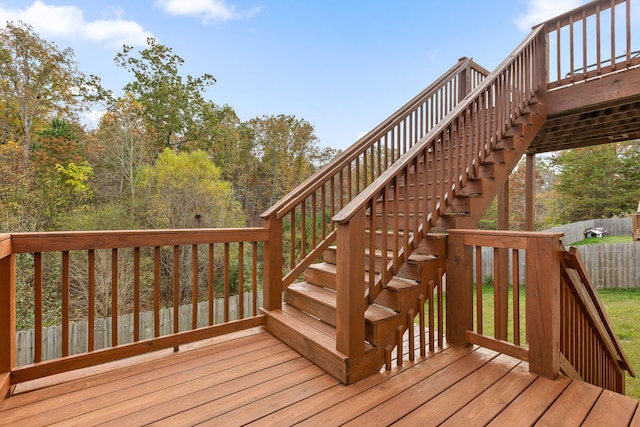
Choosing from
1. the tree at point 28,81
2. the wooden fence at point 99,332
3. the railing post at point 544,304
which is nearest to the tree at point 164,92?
the tree at point 28,81

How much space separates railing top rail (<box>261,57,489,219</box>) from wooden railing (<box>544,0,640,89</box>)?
1077 millimetres

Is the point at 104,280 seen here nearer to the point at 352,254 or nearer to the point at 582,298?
the point at 352,254

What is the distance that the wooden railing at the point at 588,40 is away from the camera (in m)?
3.26

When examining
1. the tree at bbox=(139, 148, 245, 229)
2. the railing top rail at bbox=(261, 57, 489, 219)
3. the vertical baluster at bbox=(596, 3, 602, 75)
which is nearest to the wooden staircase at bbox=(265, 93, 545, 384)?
the railing top rail at bbox=(261, 57, 489, 219)

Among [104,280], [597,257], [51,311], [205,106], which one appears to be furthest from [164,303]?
[597,257]

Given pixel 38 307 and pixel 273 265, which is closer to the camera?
pixel 38 307

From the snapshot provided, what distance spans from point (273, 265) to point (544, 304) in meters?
2.02

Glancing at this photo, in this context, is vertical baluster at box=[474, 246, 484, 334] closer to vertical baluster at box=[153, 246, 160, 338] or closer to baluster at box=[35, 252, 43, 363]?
vertical baluster at box=[153, 246, 160, 338]

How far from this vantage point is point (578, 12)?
11.5 ft

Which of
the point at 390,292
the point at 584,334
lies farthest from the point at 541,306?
the point at 584,334

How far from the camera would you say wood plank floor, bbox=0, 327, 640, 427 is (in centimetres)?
151

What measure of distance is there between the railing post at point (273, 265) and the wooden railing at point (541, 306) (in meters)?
1.46

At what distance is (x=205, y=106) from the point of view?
12.8 meters

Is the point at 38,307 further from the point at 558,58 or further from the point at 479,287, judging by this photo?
the point at 558,58
